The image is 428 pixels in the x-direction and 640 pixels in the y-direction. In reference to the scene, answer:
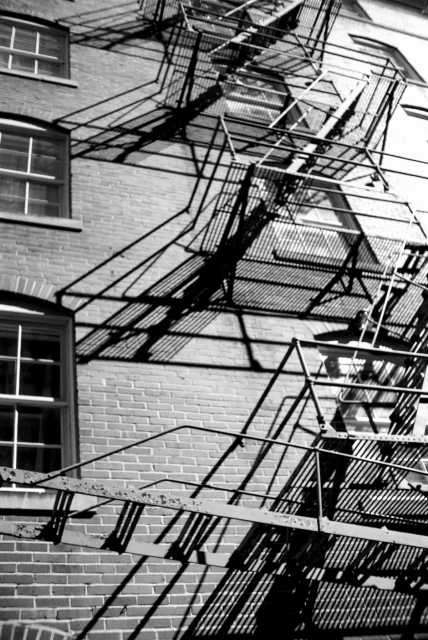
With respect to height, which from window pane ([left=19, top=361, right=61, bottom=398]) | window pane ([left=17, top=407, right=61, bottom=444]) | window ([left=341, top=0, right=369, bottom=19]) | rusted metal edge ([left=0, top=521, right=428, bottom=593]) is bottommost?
window pane ([left=17, top=407, right=61, bottom=444])

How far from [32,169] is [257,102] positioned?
530 cm

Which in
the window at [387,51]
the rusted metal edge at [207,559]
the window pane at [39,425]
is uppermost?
the window at [387,51]

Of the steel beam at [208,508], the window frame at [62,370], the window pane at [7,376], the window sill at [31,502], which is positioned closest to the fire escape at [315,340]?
the steel beam at [208,508]

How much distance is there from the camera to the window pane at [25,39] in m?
11.9

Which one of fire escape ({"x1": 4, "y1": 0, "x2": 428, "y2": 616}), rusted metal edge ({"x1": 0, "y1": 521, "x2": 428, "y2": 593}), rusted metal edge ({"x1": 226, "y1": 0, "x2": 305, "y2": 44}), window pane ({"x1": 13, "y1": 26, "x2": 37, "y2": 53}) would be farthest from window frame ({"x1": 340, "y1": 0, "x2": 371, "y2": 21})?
rusted metal edge ({"x1": 0, "y1": 521, "x2": 428, "y2": 593})

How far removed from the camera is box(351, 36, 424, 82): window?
56.0 feet

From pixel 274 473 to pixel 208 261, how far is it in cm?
319

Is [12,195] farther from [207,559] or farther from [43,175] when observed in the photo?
[207,559]

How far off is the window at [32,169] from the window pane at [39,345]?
2.08 meters

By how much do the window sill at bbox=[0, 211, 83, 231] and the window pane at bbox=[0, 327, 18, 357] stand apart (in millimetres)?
1606

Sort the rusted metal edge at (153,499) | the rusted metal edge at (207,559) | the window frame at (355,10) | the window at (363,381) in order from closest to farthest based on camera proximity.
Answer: the rusted metal edge at (153,499), the rusted metal edge at (207,559), the window at (363,381), the window frame at (355,10)

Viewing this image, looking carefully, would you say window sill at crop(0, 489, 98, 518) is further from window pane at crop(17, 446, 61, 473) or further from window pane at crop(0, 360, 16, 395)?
window pane at crop(0, 360, 16, 395)

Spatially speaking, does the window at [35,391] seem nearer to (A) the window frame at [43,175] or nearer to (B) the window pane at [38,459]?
(B) the window pane at [38,459]

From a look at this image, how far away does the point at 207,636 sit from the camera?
5.44 metres
